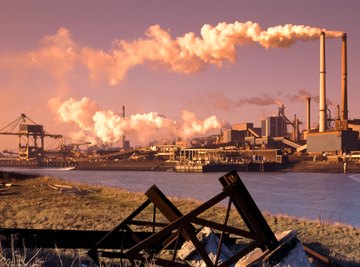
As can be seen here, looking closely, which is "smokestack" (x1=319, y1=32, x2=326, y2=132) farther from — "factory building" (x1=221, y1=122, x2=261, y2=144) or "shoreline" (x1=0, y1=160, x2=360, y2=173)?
"factory building" (x1=221, y1=122, x2=261, y2=144)

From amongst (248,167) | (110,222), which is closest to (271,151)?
(248,167)

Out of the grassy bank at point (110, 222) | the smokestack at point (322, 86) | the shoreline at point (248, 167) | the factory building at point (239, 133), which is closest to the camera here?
the grassy bank at point (110, 222)

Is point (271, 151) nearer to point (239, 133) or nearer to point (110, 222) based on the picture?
point (239, 133)

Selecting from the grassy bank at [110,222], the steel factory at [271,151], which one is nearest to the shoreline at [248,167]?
the steel factory at [271,151]

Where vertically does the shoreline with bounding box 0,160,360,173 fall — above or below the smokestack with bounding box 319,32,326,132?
below

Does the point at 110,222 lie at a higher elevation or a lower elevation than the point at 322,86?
lower

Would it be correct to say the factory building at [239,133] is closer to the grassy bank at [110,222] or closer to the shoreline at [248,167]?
the shoreline at [248,167]

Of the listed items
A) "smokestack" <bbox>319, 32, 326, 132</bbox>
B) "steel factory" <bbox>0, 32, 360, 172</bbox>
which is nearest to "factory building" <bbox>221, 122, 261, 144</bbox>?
"steel factory" <bbox>0, 32, 360, 172</bbox>

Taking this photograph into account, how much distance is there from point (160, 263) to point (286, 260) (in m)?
2.51

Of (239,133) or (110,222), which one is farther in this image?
(239,133)

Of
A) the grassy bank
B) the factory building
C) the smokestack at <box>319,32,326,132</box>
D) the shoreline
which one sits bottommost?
the shoreline

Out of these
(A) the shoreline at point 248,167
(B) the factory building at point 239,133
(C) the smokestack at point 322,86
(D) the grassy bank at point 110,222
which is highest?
(C) the smokestack at point 322,86

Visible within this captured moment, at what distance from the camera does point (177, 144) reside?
190750 mm

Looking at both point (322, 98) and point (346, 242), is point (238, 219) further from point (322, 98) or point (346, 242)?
point (322, 98)
